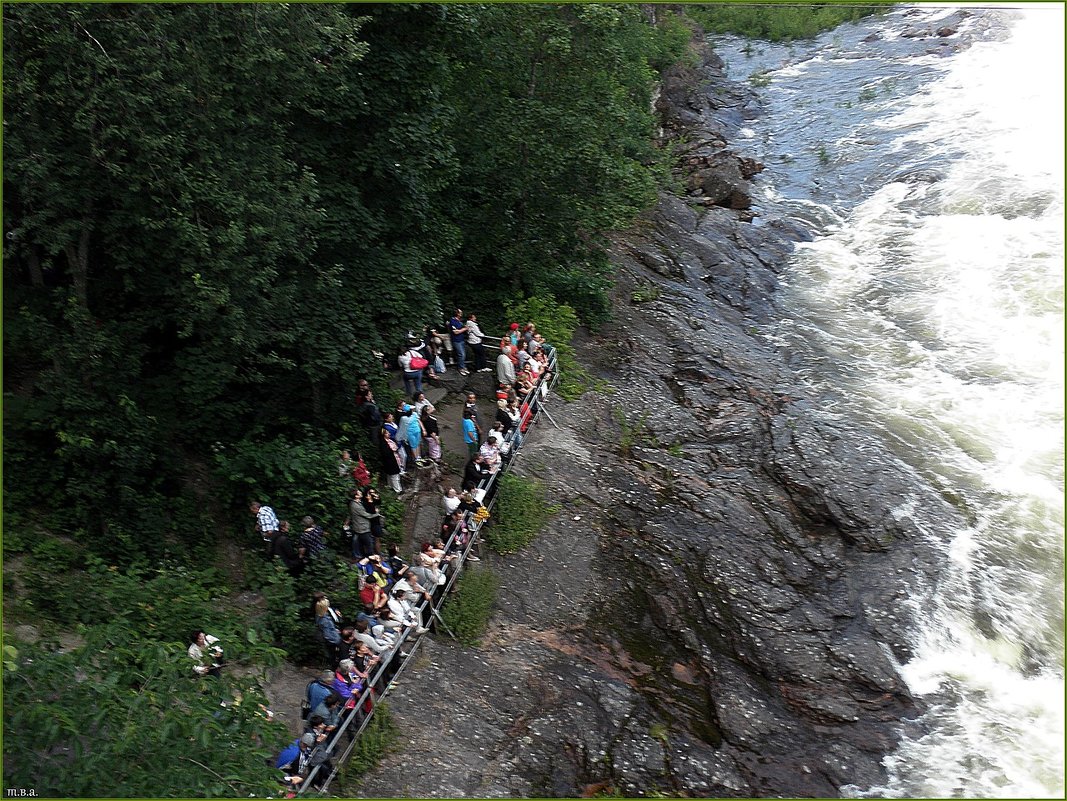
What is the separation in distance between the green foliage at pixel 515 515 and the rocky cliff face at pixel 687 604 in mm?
305

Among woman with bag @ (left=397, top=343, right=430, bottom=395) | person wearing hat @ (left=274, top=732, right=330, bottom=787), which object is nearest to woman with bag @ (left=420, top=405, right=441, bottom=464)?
woman with bag @ (left=397, top=343, right=430, bottom=395)

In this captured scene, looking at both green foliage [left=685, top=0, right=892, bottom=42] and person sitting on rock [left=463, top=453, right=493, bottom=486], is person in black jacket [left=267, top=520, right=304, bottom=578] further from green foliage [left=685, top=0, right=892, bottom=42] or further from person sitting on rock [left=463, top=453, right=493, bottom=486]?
green foliage [left=685, top=0, right=892, bottom=42]

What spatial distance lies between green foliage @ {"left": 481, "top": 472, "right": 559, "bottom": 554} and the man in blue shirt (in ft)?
12.5

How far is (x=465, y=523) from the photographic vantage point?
601 inches

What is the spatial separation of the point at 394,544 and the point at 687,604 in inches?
206

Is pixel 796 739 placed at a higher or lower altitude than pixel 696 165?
lower

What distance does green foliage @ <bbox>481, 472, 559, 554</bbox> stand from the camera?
15992 millimetres

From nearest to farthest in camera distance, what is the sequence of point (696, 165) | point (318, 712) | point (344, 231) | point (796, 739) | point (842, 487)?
point (318, 712) → point (796, 739) → point (344, 231) → point (842, 487) → point (696, 165)

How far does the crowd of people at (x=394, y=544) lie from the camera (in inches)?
458

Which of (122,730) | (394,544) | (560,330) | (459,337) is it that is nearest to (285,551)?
(394,544)

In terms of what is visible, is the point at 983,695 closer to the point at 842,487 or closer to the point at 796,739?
the point at 796,739

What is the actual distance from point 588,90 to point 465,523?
441 inches

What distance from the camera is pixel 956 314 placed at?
25.1m

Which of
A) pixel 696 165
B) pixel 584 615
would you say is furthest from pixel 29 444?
pixel 696 165
